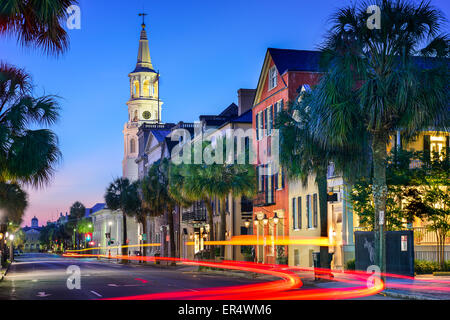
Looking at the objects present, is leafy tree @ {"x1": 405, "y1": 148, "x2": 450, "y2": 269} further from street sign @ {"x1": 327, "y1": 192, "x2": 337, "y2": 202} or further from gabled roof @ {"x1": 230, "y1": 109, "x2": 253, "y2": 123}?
gabled roof @ {"x1": 230, "y1": 109, "x2": 253, "y2": 123}

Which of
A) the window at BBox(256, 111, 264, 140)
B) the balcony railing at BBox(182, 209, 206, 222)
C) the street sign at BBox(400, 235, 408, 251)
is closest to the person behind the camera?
the street sign at BBox(400, 235, 408, 251)

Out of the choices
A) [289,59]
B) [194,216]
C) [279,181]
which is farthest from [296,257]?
[194,216]

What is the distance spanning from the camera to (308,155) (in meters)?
25.7

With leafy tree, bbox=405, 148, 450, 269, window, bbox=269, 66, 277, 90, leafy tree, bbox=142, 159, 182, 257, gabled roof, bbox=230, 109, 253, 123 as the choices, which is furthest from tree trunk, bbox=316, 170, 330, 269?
leafy tree, bbox=142, 159, 182, 257

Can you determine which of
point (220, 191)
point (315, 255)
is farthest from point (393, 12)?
point (220, 191)

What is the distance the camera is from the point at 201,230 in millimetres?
67312

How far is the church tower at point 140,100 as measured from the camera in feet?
410

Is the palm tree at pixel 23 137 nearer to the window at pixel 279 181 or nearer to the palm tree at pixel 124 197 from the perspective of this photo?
the window at pixel 279 181

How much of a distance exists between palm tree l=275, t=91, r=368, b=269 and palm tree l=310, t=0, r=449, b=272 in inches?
45.3

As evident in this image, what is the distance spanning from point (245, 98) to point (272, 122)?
1698cm

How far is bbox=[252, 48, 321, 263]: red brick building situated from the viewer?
147ft

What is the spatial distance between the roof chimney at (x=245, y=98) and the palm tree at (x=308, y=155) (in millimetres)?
31962

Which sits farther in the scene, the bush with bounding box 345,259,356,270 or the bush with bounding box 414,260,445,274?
the bush with bounding box 345,259,356,270
